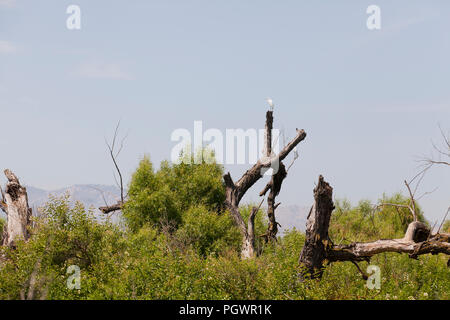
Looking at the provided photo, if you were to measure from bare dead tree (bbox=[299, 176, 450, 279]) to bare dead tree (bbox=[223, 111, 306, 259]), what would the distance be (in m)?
7.54

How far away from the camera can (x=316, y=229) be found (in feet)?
46.2

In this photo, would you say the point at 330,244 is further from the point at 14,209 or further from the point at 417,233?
the point at 14,209

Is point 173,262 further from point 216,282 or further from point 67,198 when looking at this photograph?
point 67,198

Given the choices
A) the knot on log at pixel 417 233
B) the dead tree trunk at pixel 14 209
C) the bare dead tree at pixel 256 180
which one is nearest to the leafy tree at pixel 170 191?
the bare dead tree at pixel 256 180

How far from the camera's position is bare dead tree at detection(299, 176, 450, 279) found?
546 inches

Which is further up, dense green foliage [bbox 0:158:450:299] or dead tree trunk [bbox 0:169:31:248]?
dead tree trunk [bbox 0:169:31:248]

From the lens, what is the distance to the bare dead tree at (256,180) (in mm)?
23156

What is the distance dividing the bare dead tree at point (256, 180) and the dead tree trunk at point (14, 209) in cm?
884

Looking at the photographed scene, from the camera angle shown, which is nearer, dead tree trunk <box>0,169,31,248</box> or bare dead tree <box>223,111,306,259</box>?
dead tree trunk <box>0,169,31,248</box>

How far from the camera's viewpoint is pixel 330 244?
14.4m

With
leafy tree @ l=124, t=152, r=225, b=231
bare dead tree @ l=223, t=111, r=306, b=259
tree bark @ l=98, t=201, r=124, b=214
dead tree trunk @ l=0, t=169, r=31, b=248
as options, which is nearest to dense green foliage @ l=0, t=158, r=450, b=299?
bare dead tree @ l=223, t=111, r=306, b=259

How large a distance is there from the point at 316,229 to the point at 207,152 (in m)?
15.1

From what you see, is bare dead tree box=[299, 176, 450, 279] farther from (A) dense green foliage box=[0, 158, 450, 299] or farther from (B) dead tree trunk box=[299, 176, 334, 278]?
(A) dense green foliage box=[0, 158, 450, 299]
